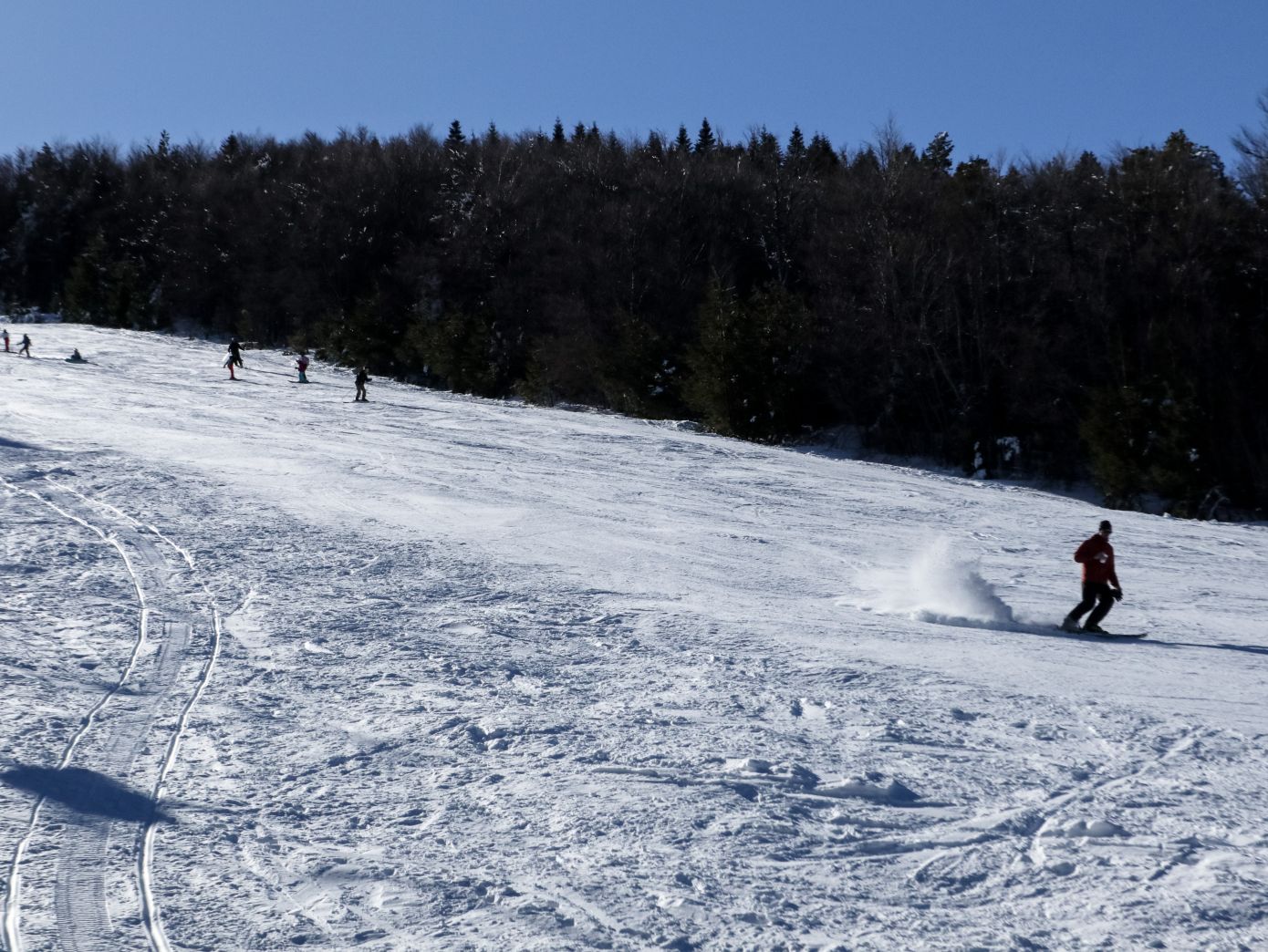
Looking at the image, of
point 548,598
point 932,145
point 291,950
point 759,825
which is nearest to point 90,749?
point 291,950

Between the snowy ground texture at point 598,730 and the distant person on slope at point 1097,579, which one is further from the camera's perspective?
the distant person on slope at point 1097,579

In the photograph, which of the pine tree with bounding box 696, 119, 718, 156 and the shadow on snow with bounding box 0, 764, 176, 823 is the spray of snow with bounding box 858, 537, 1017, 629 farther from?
the pine tree with bounding box 696, 119, 718, 156

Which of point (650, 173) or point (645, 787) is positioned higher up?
point (650, 173)

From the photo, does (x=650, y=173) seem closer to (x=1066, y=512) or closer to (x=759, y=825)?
(x=1066, y=512)

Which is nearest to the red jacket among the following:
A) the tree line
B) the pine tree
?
the tree line

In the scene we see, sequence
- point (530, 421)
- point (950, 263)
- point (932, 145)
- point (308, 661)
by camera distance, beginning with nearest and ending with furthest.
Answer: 1. point (308, 661)
2. point (530, 421)
3. point (950, 263)
4. point (932, 145)

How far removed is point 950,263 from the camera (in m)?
37.6

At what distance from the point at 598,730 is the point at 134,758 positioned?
138 inches

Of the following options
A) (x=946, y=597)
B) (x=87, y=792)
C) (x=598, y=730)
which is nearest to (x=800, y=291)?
(x=946, y=597)

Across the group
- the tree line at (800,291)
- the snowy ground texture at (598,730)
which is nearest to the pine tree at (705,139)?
the tree line at (800,291)

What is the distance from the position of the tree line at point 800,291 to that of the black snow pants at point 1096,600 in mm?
19860

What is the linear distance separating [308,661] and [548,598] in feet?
11.6

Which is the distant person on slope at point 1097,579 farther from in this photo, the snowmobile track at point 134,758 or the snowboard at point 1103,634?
the snowmobile track at point 134,758

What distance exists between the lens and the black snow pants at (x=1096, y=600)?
40.3 ft
